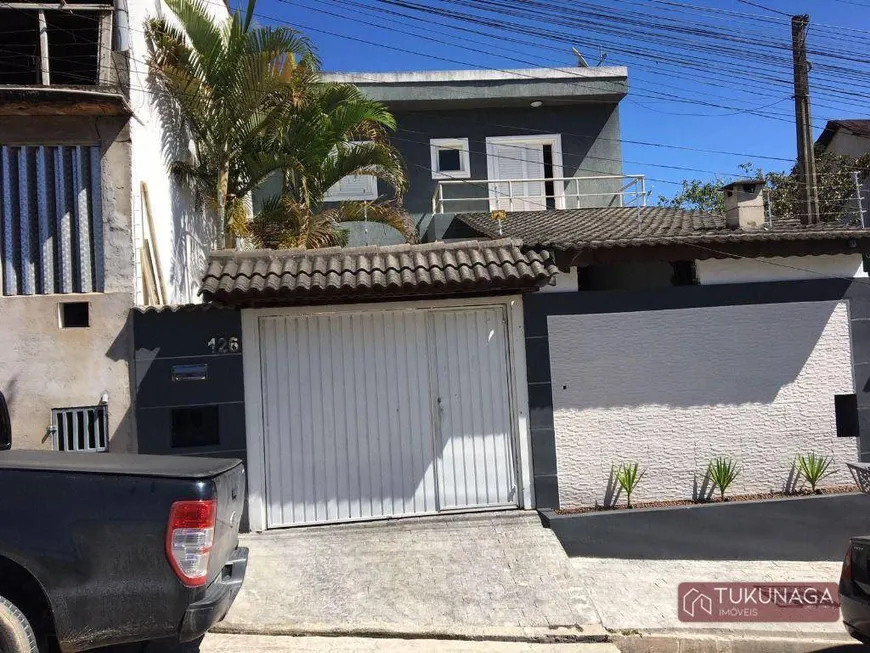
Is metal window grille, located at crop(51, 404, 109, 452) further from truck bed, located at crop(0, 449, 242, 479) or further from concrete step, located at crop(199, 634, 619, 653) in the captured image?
concrete step, located at crop(199, 634, 619, 653)

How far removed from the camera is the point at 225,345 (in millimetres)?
7023

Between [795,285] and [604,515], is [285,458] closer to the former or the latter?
[604,515]

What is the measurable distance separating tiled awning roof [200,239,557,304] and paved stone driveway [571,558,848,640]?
2.84 meters

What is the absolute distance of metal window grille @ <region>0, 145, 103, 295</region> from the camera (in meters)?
6.89

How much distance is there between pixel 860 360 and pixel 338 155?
23.8 feet

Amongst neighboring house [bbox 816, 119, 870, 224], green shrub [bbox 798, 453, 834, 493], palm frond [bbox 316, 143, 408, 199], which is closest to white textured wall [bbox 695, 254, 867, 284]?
green shrub [bbox 798, 453, 834, 493]

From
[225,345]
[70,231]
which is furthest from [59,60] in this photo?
[225,345]

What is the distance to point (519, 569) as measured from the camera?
5977 mm

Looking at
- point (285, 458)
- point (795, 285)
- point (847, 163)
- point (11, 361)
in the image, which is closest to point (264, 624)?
point (285, 458)

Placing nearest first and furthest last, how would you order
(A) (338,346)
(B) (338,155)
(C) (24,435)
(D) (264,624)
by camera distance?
(D) (264,624) → (C) (24,435) → (A) (338,346) → (B) (338,155)

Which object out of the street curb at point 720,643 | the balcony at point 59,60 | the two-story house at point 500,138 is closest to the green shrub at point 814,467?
the street curb at point 720,643

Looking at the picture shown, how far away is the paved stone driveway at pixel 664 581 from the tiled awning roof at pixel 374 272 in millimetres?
2839

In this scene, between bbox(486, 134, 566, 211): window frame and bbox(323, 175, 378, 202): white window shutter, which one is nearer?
bbox(323, 175, 378, 202): white window shutter

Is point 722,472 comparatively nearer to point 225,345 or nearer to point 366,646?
point 366,646
